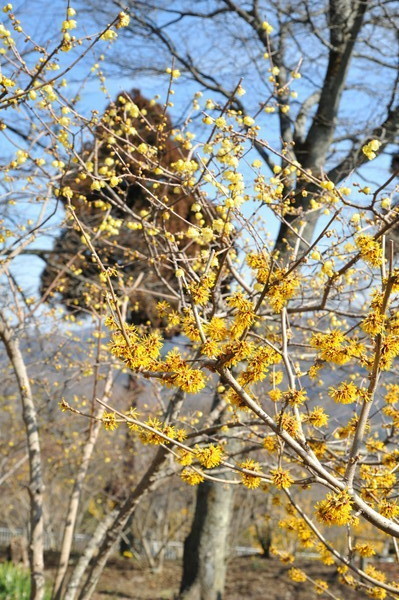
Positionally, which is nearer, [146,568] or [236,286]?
[236,286]

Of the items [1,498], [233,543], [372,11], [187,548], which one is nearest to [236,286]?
[187,548]

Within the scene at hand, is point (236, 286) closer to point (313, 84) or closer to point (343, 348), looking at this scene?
point (343, 348)

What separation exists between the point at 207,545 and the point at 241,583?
2.58 meters

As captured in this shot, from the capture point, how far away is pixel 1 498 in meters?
14.4

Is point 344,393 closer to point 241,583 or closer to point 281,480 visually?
point 281,480

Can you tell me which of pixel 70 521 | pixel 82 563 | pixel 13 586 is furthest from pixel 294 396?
pixel 13 586

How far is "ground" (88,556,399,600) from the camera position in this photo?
830cm

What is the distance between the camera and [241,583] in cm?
902

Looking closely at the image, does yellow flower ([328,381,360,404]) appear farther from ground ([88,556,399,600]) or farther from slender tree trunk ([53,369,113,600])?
ground ([88,556,399,600])

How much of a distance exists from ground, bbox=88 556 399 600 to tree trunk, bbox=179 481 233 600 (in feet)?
4.78

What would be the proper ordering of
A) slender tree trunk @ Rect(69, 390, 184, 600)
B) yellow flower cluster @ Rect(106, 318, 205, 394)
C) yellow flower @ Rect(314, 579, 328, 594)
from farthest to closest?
slender tree trunk @ Rect(69, 390, 184, 600) < yellow flower @ Rect(314, 579, 328, 594) < yellow flower cluster @ Rect(106, 318, 205, 394)

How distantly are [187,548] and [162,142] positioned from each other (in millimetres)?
5476

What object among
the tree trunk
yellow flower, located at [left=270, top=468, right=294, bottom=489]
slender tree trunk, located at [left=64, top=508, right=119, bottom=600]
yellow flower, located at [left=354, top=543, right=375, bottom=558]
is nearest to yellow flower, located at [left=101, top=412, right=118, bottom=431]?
yellow flower, located at [left=270, top=468, right=294, bottom=489]

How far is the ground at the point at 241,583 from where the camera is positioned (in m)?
8.30
